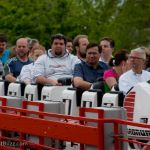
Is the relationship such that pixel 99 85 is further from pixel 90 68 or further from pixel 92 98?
pixel 92 98

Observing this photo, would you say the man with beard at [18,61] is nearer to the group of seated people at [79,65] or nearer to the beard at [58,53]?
the group of seated people at [79,65]

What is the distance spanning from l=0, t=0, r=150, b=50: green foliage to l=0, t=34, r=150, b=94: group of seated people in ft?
46.0

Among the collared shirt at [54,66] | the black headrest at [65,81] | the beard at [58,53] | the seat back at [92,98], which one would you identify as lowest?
the seat back at [92,98]

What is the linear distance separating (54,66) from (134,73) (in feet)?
8.97

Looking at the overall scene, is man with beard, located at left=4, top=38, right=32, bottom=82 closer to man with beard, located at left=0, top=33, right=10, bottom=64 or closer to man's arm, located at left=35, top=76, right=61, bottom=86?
man with beard, located at left=0, top=33, right=10, bottom=64

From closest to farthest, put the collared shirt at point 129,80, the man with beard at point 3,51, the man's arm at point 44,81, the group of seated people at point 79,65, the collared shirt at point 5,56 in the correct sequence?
1. the collared shirt at point 129,80
2. the group of seated people at point 79,65
3. the man's arm at point 44,81
4. the man with beard at point 3,51
5. the collared shirt at point 5,56

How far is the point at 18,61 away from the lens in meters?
14.6

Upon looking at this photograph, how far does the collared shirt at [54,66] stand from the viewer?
13070mm

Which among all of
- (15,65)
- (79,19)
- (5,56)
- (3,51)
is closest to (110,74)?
(15,65)

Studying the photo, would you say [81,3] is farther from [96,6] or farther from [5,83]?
[5,83]

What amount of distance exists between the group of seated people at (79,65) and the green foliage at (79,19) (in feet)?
46.0

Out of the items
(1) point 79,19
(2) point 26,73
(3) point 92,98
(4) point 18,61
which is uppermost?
(1) point 79,19

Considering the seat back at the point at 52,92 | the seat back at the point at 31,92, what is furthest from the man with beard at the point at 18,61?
the seat back at the point at 52,92

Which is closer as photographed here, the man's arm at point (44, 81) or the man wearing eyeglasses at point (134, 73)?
the man wearing eyeglasses at point (134, 73)
